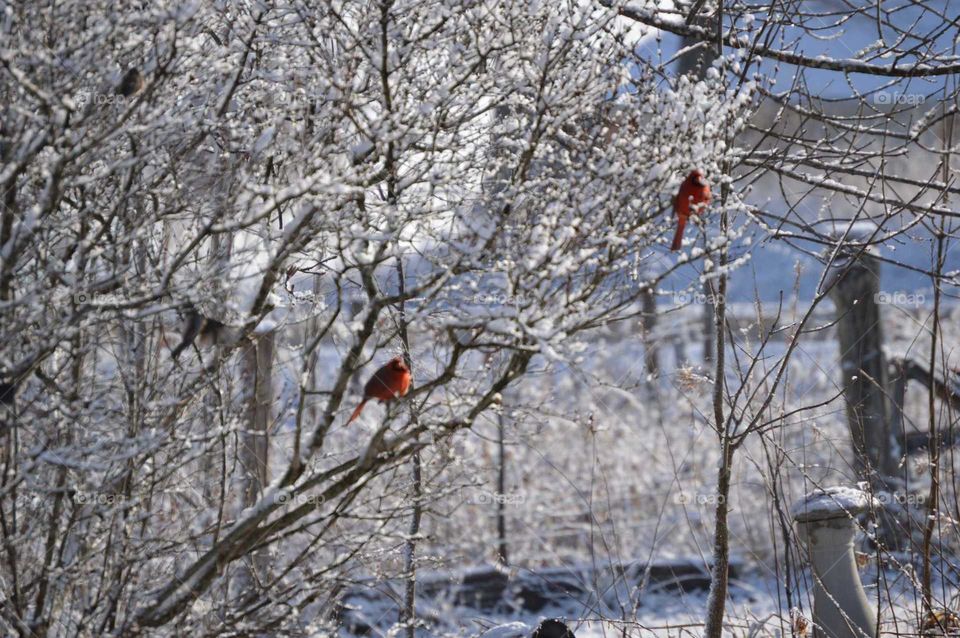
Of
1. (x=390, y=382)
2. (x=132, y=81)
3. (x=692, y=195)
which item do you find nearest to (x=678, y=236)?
(x=692, y=195)

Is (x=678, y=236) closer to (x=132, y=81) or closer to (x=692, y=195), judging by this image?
(x=692, y=195)

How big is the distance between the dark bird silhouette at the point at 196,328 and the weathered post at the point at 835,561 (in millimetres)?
2083

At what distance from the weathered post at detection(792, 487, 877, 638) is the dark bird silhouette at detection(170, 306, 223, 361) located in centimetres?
208

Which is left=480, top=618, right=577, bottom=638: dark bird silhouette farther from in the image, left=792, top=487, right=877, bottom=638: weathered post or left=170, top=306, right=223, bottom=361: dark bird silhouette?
left=170, top=306, right=223, bottom=361: dark bird silhouette

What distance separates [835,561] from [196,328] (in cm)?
228

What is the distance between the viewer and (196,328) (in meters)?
2.94

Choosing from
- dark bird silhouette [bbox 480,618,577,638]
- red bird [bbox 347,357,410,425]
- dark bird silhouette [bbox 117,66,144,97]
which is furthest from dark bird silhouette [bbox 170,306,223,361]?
dark bird silhouette [bbox 480,618,577,638]

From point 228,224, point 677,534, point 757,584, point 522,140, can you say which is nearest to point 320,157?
point 228,224

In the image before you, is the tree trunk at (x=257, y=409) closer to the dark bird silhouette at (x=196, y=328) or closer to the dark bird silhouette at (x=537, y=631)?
the dark bird silhouette at (x=196, y=328)

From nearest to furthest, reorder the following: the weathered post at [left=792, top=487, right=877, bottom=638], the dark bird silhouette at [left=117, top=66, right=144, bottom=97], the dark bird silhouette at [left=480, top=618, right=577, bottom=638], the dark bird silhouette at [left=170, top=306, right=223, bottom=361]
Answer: the dark bird silhouette at [left=117, top=66, right=144, bottom=97] < the dark bird silhouette at [left=170, top=306, right=223, bottom=361] < the weathered post at [left=792, top=487, right=877, bottom=638] < the dark bird silhouette at [left=480, top=618, right=577, bottom=638]

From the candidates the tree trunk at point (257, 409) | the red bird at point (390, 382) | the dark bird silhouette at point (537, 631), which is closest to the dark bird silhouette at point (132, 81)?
the tree trunk at point (257, 409)

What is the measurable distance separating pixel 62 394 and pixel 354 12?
159 centimetres

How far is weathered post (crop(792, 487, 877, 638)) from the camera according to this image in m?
3.18

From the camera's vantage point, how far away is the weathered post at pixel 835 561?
3180 millimetres
